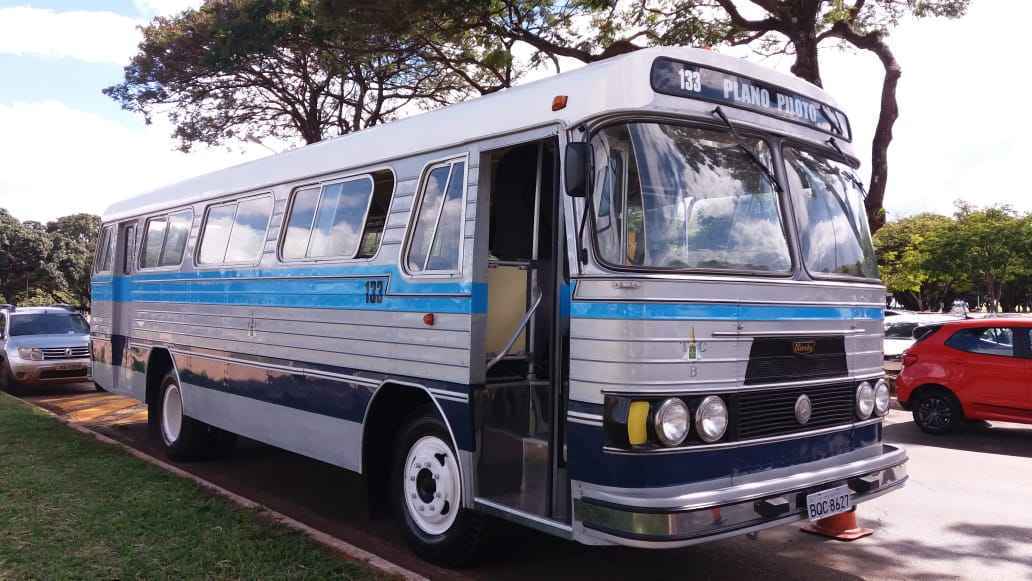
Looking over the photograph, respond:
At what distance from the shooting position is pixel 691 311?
14.7 ft

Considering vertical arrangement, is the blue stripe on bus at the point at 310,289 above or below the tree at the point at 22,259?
below

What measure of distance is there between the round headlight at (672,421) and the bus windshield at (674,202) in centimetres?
74

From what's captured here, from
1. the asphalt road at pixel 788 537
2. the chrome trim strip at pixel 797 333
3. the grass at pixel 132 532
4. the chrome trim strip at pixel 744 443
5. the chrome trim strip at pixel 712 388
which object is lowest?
the asphalt road at pixel 788 537

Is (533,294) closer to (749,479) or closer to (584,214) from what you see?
(584,214)

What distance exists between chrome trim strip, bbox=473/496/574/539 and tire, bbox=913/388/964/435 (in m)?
8.38

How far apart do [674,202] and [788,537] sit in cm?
323

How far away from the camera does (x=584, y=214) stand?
4562 mm

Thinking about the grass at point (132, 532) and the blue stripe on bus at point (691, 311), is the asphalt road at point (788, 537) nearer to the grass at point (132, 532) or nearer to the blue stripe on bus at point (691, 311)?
the grass at point (132, 532)

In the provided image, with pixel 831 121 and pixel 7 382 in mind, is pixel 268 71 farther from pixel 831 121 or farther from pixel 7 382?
pixel 831 121

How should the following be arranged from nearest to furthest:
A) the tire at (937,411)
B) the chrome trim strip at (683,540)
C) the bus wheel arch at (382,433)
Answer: the chrome trim strip at (683,540) → the bus wheel arch at (382,433) → the tire at (937,411)

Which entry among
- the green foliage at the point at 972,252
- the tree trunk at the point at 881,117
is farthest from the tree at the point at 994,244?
the tree trunk at the point at 881,117

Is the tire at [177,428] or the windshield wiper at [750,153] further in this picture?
the tire at [177,428]

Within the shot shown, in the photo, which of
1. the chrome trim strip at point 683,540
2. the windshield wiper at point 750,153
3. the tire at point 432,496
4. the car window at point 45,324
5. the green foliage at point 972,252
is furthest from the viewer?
the green foliage at point 972,252

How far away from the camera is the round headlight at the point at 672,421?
14.2ft
